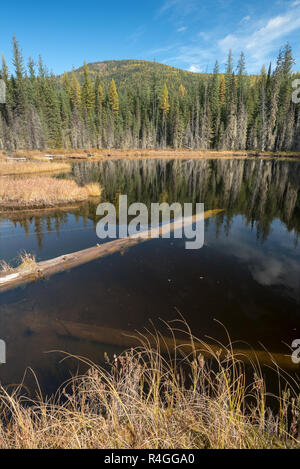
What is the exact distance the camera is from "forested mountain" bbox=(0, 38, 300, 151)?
53.1 m

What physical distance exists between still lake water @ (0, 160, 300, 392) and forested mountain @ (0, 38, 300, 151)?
49510 millimetres

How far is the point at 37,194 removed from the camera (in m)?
15.5

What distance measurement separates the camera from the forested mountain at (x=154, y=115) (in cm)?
5312

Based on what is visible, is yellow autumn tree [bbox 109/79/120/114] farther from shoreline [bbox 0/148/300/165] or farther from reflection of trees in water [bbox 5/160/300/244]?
reflection of trees in water [bbox 5/160/300/244]

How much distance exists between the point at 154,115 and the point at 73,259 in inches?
3014

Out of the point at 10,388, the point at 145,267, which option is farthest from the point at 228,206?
the point at 10,388

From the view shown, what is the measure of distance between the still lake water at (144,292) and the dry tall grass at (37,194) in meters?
2.75

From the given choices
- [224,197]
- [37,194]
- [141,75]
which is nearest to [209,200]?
[224,197]

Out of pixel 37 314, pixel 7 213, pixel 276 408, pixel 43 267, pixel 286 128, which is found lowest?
pixel 276 408

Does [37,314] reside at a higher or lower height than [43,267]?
lower

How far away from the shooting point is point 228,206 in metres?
16.0

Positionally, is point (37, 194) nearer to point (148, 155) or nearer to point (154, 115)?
point (148, 155)

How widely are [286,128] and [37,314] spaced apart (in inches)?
2359
